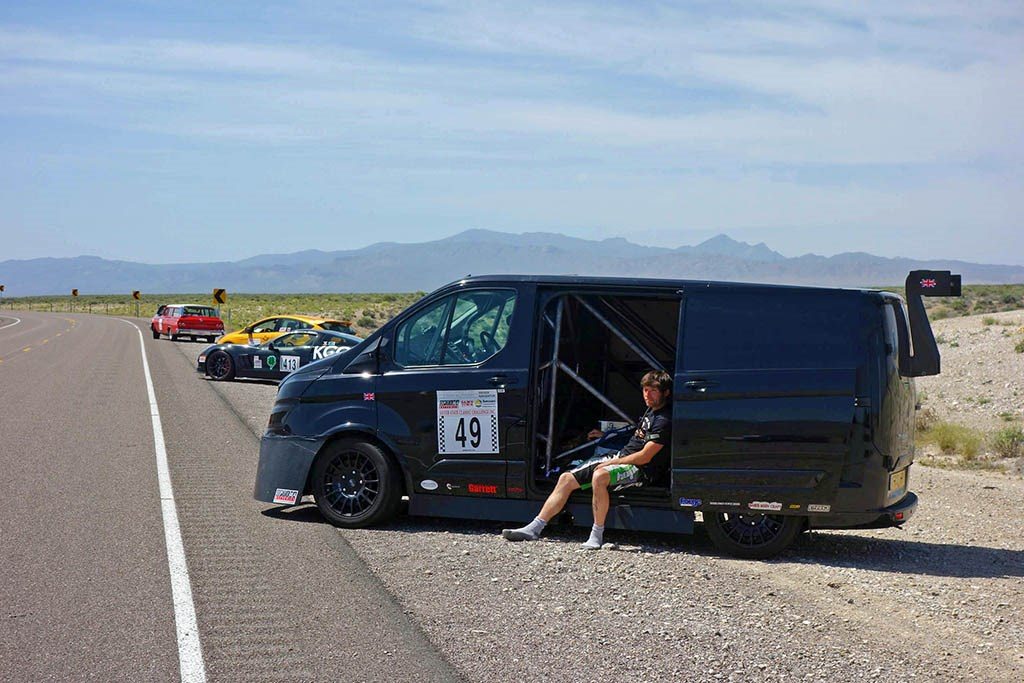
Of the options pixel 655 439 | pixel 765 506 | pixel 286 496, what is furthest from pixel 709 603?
pixel 286 496

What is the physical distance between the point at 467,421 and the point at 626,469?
1320 mm

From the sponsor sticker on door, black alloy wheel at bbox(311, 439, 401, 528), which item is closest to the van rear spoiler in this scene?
the sponsor sticker on door

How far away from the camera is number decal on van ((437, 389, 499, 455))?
918 centimetres

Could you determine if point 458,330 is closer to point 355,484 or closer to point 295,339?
point 355,484

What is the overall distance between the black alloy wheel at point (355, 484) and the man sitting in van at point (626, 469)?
1059 mm

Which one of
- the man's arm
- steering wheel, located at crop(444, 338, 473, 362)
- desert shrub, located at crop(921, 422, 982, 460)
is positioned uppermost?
steering wheel, located at crop(444, 338, 473, 362)

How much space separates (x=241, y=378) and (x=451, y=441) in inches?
710

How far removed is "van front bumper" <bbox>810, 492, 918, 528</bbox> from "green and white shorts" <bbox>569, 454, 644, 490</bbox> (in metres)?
1.31

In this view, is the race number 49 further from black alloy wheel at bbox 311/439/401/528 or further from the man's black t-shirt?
the man's black t-shirt

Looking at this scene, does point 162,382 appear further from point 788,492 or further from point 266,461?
point 788,492

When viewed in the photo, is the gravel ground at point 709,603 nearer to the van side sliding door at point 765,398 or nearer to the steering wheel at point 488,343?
the van side sliding door at point 765,398

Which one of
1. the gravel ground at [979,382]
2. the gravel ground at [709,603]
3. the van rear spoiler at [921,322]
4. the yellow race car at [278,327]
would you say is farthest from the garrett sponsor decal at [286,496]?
the yellow race car at [278,327]

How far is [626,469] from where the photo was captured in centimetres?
883

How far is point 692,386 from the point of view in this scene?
8.61m
